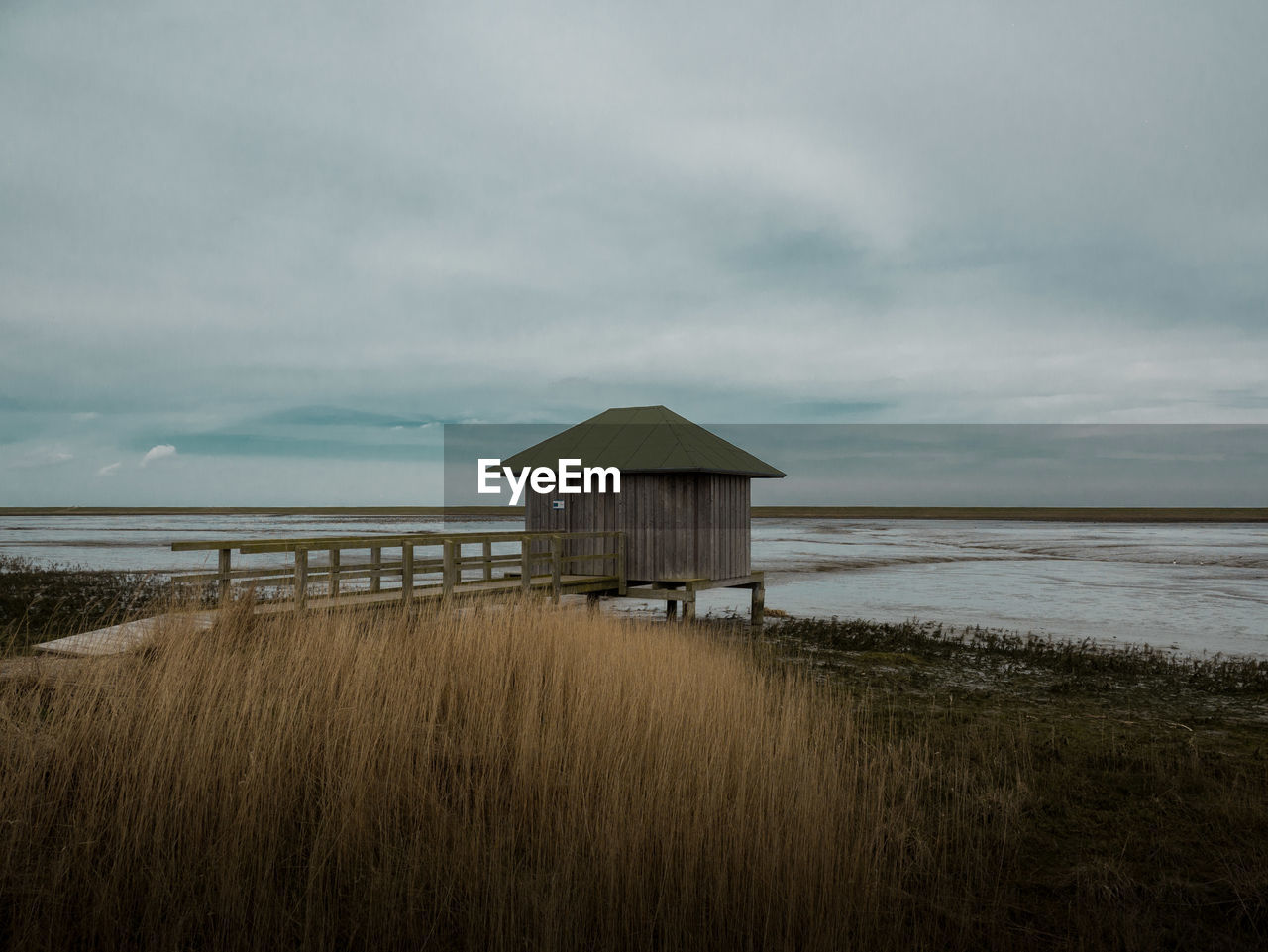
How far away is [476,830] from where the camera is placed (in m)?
4.50

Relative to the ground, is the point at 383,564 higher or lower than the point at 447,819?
higher

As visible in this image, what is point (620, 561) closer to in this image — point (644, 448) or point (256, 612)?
point (644, 448)

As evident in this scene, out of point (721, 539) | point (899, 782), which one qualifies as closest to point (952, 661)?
point (721, 539)

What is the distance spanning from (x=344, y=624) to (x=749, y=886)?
531 cm

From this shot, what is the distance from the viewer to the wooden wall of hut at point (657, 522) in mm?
16734

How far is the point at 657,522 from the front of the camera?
16844 millimetres

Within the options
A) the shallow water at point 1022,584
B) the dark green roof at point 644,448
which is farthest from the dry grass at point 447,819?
the shallow water at point 1022,584

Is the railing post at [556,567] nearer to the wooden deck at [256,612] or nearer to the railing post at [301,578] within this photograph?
the wooden deck at [256,612]

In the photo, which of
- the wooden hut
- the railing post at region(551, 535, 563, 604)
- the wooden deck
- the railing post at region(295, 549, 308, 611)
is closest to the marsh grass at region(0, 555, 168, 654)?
the wooden deck

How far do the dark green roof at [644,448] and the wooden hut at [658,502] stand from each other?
0.08 ft

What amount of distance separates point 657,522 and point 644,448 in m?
1.54

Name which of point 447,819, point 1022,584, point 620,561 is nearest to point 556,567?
point 620,561

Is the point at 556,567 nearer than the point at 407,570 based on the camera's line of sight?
No

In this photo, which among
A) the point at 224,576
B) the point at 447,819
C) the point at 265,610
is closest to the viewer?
the point at 447,819
